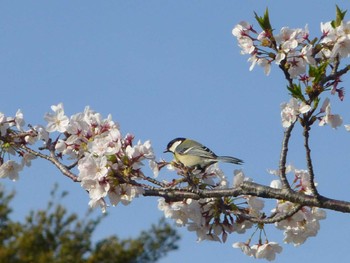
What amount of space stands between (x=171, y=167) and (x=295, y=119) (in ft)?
3.03

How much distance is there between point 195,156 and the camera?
5320mm

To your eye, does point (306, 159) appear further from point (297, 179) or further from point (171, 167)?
point (171, 167)

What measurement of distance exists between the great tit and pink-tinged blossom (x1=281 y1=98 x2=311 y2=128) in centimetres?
89

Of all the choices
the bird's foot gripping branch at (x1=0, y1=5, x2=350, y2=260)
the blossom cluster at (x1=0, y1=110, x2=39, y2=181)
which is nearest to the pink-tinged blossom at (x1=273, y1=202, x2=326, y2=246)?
the bird's foot gripping branch at (x1=0, y1=5, x2=350, y2=260)

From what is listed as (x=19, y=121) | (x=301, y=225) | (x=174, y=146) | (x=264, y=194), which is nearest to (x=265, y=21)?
(x=264, y=194)

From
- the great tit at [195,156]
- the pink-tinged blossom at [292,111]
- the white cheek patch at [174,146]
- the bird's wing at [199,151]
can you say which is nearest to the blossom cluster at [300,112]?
the pink-tinged blossom at [292,111]

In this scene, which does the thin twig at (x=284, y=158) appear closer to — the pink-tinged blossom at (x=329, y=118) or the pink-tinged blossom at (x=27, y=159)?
the pink-tinged blossom at (x=329, y=118)

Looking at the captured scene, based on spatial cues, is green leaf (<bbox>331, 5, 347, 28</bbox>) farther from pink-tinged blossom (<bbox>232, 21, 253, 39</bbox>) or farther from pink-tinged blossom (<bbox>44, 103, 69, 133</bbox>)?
pink-tinged blossom (<bbox>44, 103, 69, 133</bbox>)

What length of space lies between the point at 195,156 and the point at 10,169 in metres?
1.24

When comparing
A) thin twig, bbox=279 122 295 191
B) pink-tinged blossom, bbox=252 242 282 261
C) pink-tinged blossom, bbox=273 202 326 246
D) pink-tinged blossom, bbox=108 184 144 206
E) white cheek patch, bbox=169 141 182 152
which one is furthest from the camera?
white cheek patch, bbox=169 141 182 152

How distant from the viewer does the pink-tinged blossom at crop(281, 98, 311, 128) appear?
397 centimetres

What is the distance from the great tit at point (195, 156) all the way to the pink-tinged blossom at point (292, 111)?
0.89 meters

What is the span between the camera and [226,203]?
4.63 m

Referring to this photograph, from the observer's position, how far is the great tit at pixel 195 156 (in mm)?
5163
